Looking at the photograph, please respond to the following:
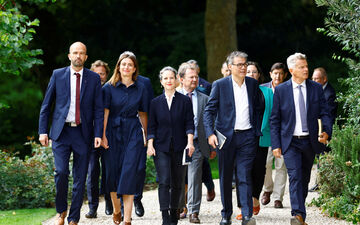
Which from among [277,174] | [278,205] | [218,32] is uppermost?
[218,32]

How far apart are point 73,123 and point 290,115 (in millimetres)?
2644

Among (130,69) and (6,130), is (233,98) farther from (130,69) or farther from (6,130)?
(6,130)

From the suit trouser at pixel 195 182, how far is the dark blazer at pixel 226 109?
811mm

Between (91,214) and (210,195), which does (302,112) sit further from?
(91,214)

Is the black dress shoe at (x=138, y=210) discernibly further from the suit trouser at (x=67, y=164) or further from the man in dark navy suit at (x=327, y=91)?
the man in dark navy suit at (x=327, y=91)

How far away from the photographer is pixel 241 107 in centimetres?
787

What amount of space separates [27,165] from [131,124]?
387cm

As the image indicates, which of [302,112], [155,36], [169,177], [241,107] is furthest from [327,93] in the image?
[155,36]

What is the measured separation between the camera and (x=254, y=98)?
26.2 ft

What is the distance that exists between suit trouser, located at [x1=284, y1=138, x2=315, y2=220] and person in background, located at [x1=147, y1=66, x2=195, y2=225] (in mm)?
1216

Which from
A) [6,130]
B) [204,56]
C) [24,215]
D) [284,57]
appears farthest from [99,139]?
[284,57]

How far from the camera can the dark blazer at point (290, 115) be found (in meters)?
7.64

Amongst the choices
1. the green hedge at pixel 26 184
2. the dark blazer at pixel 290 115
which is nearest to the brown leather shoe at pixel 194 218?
the dark blazer at pixel 290 115

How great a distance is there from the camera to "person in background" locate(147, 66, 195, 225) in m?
7.73
